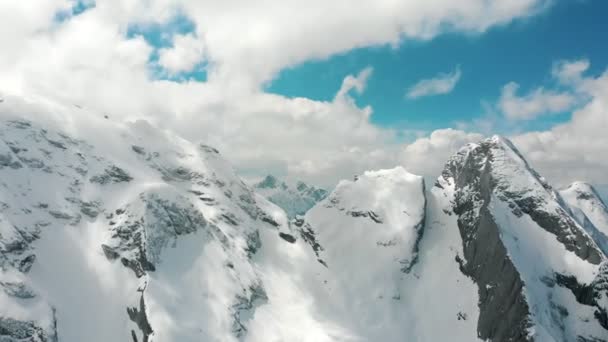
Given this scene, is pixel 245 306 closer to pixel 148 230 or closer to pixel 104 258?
pixel 148 230

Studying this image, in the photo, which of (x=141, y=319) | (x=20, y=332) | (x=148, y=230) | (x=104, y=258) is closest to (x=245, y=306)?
(x=141, y=319)

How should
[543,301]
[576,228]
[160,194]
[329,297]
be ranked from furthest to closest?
[329,297]
[160,194]
[576,228]
[543,301]

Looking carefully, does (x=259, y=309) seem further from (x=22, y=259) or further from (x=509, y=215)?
(x=509, y=215)

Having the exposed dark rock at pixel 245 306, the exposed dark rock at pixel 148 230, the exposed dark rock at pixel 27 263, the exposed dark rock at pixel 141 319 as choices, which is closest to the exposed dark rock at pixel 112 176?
the exposed dark rock at pixel 148 230

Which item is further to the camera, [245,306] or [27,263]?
[245,306]

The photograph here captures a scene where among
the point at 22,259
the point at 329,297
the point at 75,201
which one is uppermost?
the point at 329,297

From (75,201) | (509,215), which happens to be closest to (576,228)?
(509,215)
